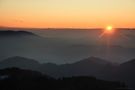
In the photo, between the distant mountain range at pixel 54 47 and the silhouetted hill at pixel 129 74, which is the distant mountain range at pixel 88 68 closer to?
the silhouetted hill at pixel 129 74

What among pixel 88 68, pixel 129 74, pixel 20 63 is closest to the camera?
pixel 129 74


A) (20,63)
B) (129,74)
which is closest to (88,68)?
(129,74)

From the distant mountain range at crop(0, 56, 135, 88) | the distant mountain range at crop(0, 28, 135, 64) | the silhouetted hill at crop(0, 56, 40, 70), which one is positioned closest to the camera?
the distant mountain range at crop(0, 56, 135, 88)

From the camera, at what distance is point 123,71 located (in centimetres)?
3353

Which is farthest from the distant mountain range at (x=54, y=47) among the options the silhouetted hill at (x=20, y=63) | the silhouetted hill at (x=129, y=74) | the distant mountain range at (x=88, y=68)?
A: the silhouetted hill at (x=129, y=74)

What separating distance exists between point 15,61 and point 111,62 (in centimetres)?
1222

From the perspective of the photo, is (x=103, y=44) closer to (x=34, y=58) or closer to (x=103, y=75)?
(x=34, y=58)

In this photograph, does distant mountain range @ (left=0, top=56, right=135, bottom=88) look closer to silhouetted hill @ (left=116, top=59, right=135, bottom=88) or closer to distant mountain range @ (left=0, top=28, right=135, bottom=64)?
silhouetted hill @ (left=116, top=59, right=135, bottom=88)

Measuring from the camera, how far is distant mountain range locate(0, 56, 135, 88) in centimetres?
3102

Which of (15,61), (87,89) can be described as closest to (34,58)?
(15,61)

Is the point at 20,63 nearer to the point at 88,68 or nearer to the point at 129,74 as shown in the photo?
the point at 88,68

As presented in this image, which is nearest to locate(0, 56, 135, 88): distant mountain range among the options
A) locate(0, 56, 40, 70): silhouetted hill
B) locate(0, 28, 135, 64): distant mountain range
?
locate(0, 56, 40, 70): silhouetted hill

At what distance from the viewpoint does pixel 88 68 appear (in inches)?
1463

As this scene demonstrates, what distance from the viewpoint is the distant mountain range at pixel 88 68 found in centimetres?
3102
